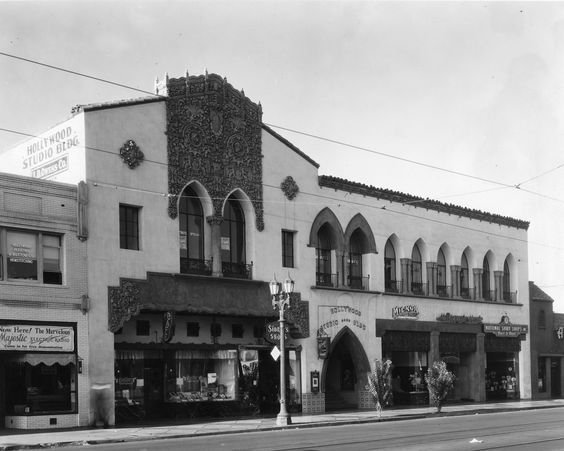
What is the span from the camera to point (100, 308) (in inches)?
1078

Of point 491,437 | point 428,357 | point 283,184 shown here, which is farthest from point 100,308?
point 428,357

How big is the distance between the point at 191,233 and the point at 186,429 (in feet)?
26.1

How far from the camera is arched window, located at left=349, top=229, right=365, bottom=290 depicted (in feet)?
123

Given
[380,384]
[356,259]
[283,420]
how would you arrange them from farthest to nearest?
1. [356,259]
2. [380,384]
3. [283,420]

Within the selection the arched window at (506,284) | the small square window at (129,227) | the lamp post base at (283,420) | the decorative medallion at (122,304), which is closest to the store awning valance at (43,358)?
the decorative medallion at (122,304)

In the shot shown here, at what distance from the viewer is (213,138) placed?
31.5m

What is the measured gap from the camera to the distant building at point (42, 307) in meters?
25.5

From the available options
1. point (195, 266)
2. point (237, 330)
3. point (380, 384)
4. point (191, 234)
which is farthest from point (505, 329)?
point (191, 234)

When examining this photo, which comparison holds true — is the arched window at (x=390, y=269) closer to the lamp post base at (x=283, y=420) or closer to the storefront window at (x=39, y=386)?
the lamp post base at (x=283, y=420)

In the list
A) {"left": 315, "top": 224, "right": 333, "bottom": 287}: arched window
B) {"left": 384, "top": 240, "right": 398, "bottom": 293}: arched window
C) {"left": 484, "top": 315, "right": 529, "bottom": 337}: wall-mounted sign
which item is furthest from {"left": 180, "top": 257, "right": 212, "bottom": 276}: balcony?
{"left": 484, "top": 315, "right": 529, "bottom": 337}: wall-mounted sign

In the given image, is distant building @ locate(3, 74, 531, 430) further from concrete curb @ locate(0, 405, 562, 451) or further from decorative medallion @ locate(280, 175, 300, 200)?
concrete curb @ locate(0, 405, 562, 451)

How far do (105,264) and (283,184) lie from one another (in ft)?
30.6

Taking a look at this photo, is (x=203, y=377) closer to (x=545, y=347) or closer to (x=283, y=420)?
(x=283, y=420)

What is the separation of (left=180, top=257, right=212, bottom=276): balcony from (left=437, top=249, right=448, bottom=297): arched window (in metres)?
15.4
